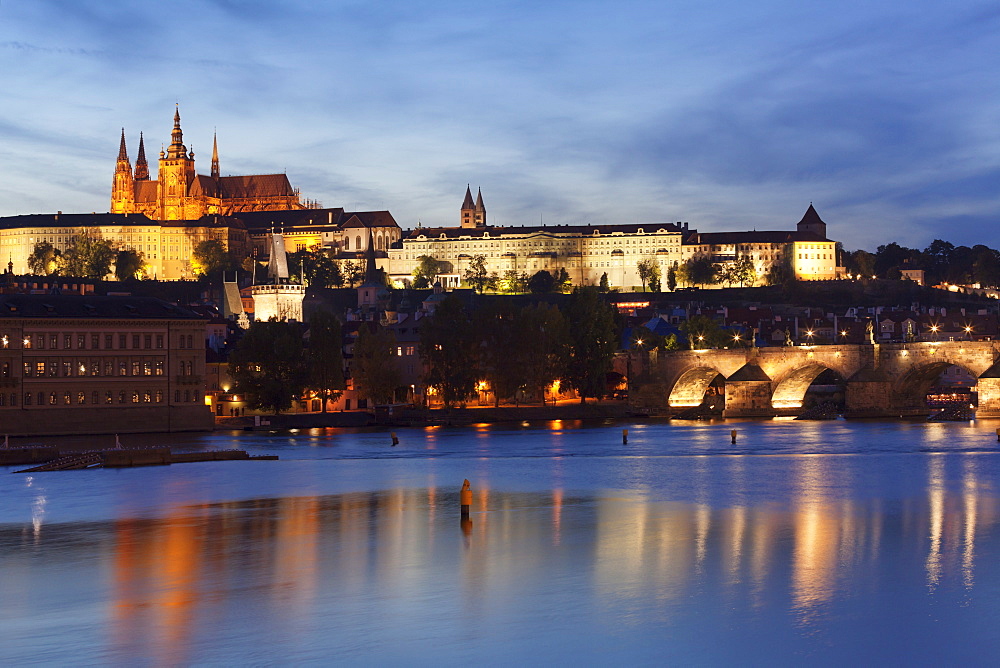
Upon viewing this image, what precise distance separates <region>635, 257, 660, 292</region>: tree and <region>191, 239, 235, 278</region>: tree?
49070mm

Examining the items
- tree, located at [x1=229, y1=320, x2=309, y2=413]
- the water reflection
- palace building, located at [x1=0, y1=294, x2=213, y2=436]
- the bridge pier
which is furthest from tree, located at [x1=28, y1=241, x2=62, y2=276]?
the water reflection

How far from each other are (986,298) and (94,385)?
11099 cm

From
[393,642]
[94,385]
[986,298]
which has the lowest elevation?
[393,642]

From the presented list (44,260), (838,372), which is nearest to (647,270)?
(44,260)

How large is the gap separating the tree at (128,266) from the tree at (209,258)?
7.22 metres

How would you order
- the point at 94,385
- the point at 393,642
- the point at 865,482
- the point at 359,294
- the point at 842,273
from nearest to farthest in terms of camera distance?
the point at 393,642 < the point at 865,482 < the point at 94,385 < the point at 359,294 < the point at 842,273

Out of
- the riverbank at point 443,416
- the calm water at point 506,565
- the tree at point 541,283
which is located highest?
the tree at point 541,283

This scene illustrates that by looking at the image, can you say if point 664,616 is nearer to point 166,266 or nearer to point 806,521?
point 806,521

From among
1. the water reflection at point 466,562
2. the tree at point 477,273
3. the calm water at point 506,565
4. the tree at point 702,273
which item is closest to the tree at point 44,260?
the tree at point 477,273

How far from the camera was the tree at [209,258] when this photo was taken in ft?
527

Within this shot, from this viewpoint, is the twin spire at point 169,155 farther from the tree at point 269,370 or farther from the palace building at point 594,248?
the tree at point 269,370

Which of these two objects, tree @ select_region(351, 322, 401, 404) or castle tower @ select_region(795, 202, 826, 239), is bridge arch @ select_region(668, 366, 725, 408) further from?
castle tower @ select_region(795, 202, 826, 239)

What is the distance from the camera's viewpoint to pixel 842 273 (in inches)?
6294

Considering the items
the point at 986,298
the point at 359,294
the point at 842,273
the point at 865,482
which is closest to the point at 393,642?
the point at 865,482
